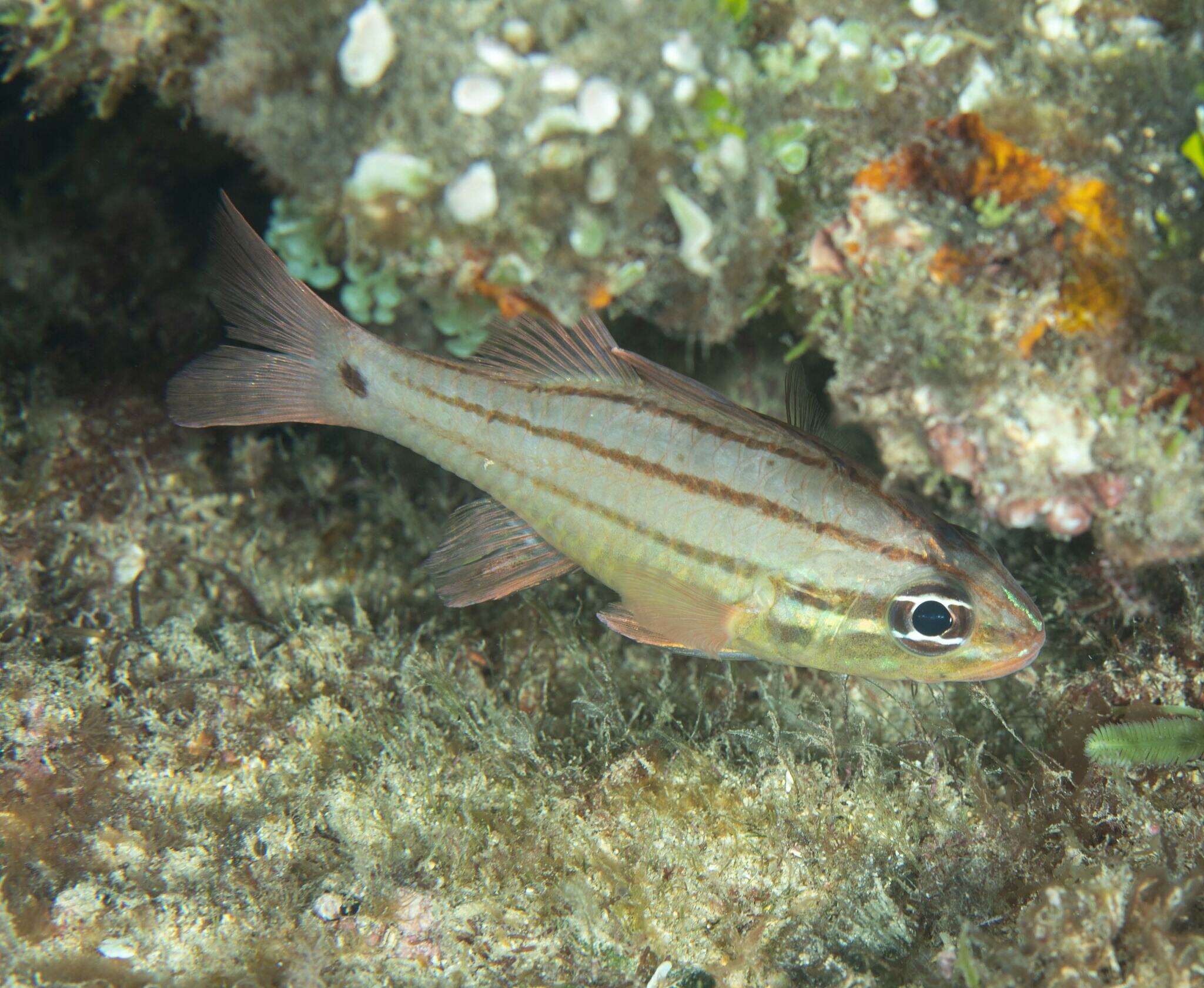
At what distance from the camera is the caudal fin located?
3.32 metres

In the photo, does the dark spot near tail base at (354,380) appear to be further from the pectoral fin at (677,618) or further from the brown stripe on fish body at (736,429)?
the pectoral fin at (677,618)

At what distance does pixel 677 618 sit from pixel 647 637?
0.54ft

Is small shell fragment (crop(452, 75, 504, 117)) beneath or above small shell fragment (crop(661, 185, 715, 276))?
above

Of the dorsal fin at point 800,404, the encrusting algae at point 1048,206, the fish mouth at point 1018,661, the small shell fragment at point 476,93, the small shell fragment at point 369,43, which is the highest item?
the small shell fragment at point 369,43

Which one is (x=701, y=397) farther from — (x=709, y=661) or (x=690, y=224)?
(x=709, y=661)

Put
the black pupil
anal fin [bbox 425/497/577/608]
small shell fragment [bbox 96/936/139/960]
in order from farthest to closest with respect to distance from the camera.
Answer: anal fin [bbox 425/497/577/608]
the black pupil
small shell fragment [bbox 96/936/139/960]

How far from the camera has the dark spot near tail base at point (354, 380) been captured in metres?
3.39

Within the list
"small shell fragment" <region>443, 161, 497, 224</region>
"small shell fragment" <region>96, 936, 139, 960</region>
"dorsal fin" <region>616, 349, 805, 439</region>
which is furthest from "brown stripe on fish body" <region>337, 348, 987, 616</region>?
"small shell fragment" <region>96, 936, 139, 960</region>

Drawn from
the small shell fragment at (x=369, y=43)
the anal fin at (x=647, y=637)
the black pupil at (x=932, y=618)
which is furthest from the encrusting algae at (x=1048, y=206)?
the small shell fragment at (x=369, y=43)

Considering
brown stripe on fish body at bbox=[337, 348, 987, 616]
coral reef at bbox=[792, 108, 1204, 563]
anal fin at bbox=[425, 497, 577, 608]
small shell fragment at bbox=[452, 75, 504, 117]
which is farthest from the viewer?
anal fin at bbox=[425, 497, 577, 608]

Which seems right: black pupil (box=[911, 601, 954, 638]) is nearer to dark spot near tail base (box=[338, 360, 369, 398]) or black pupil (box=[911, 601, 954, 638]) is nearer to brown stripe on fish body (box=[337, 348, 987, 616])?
brown stripe on fish body (box=[337, 348, 987, 616])

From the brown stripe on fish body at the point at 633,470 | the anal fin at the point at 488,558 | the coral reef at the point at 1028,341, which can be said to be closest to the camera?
the coral reef at the point at 1028,341

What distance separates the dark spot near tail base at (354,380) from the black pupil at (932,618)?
8.25 ft

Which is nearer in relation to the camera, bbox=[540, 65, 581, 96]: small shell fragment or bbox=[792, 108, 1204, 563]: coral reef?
bbox=[540, 65, 581, 96]: small shell fragment
